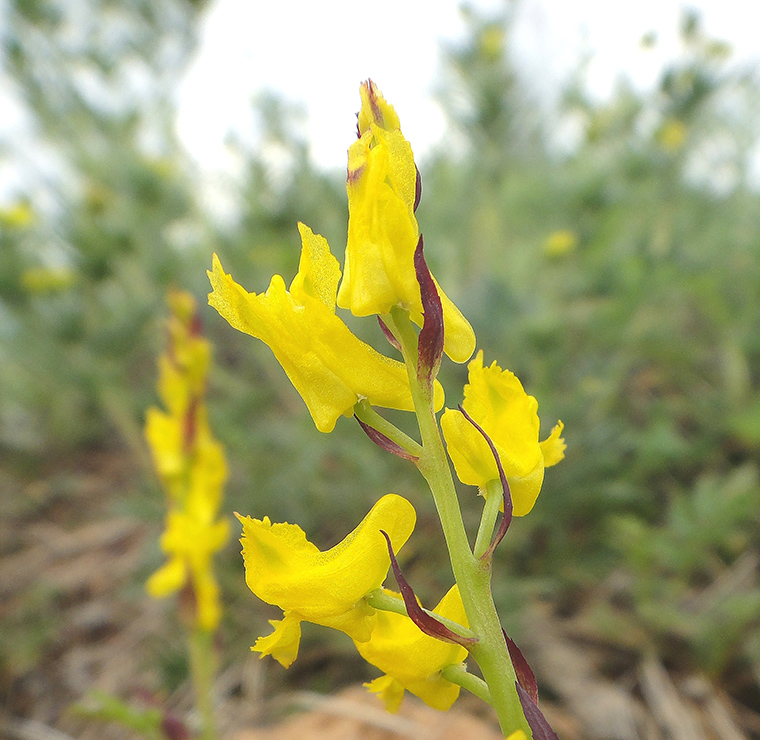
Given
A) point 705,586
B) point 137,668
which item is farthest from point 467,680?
point 137,668

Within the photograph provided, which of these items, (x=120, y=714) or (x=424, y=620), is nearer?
(x=424, y=620)

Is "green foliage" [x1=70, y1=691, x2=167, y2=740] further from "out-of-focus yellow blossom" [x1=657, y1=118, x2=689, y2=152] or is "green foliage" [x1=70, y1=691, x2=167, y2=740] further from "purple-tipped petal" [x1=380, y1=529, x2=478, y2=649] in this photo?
"out-of-focus yellow blossom" [x1=657, y1=118, x2=689, y2=152]

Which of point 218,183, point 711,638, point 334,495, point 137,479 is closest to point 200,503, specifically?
point 334,495

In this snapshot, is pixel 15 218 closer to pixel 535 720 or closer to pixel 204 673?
pixel 204 673

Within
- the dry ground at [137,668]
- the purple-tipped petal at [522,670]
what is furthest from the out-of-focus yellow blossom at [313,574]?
the dry ground at [137,668]

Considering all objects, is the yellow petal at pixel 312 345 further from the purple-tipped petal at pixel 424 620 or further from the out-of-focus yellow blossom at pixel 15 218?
the out-of-focus yellow blossom at pixel 15 218

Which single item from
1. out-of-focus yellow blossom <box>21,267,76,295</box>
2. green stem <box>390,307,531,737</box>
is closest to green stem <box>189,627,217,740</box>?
green stem <box>390,307,531,737</box>
